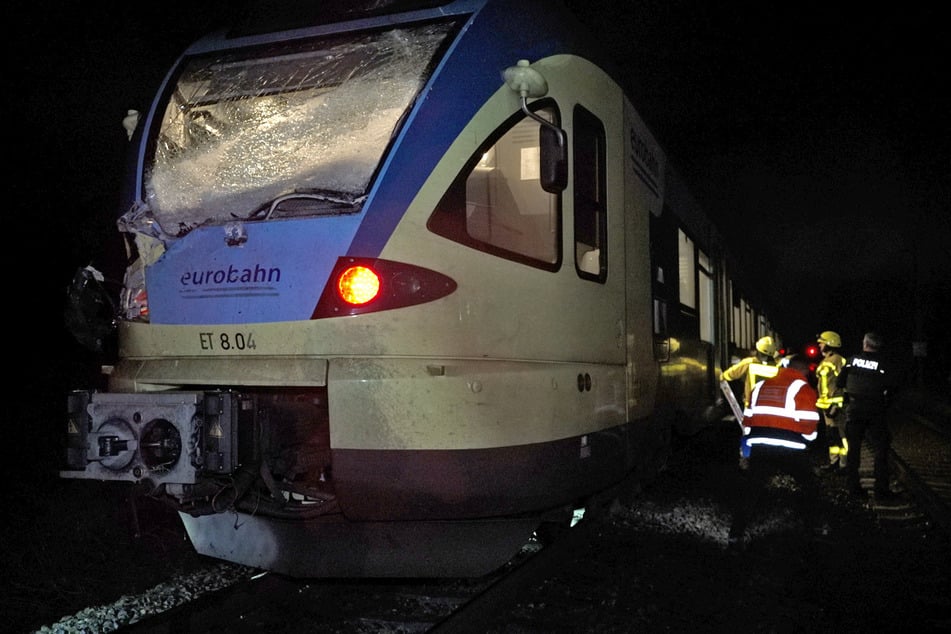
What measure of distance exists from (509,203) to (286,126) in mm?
1181

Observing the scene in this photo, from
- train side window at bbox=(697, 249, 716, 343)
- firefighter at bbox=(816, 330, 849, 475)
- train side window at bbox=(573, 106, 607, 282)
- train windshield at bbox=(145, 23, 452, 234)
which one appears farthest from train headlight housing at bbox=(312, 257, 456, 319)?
firefighter at bbox=(816, 330, 849, 475)

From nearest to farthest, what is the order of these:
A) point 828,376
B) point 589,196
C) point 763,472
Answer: point 589,196 → point 763,472 → point 828,376

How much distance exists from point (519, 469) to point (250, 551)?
1.44 m

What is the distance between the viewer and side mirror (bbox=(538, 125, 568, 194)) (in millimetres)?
4219

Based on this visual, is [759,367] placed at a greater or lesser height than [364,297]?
lesser

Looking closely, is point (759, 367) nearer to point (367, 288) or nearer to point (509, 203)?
point (509, 203)

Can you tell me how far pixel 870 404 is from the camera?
8.10m

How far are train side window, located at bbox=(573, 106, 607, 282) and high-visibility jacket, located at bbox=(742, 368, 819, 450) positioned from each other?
7.70 ft

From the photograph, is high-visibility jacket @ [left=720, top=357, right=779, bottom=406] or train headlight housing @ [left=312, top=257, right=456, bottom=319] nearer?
train headlight housing @ [left=312, top=257, right=456, bottom=319]

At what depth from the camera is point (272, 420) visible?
4309 mm

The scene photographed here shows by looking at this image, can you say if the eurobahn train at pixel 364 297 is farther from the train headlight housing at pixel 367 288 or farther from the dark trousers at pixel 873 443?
the dark trousers at pixel 873 443

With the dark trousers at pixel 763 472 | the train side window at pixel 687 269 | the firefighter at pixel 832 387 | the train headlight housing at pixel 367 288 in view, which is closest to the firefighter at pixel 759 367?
the dark trousers at pixel 763 472

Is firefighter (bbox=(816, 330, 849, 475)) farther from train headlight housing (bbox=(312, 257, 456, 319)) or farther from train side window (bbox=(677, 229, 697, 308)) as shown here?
train headlight housing (bbox=(312, 257, 456, 319))

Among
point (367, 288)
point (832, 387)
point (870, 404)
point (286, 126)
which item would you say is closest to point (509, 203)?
point (367, 288)
